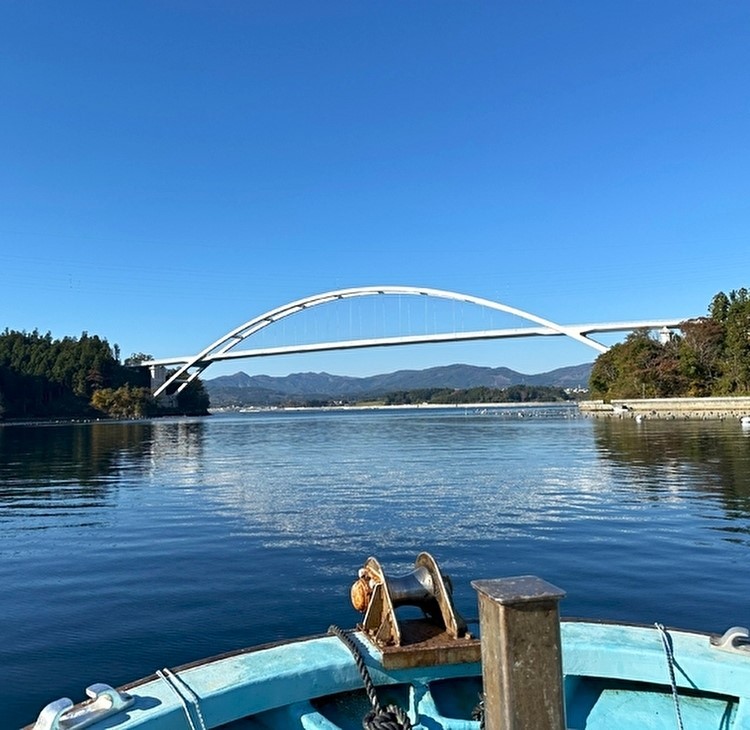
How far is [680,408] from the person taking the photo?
52781 millimetres

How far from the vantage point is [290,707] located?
9.59ft

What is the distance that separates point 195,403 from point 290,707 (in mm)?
123046

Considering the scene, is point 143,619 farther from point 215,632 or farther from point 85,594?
point 85,594

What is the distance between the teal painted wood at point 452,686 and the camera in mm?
2760

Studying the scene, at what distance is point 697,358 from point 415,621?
60482mm

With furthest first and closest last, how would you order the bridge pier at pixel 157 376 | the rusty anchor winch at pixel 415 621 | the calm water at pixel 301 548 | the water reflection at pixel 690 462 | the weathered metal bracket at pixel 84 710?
the bridge pier at pixel 157 376 < the water reflection at pixel 690 462 < the calm water at pixel 301 548 < the rusty anchor winch at pixel 415 621 < the weathered metal bracket at pixel 84 710

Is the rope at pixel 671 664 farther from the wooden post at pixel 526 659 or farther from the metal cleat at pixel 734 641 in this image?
the wooden post at pixel 526 659

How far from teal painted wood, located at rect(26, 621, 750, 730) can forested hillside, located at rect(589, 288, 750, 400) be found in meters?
53.4

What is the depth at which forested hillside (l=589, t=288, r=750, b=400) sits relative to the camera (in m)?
53.0

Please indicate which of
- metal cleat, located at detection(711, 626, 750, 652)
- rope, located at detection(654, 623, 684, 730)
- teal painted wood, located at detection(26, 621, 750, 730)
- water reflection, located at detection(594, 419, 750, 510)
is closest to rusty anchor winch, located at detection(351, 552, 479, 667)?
teal painted wood, located at detection(26, 621, 750, 730)

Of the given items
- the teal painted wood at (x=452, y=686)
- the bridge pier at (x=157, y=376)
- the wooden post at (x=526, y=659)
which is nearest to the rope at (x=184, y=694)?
the teal painted wood at (x=452, y=686)

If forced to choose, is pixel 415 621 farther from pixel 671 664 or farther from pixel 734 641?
pixel 734 641

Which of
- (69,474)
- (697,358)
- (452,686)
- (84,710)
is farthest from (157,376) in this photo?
(84,710)

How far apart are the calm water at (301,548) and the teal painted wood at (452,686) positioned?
2090 millimetres
